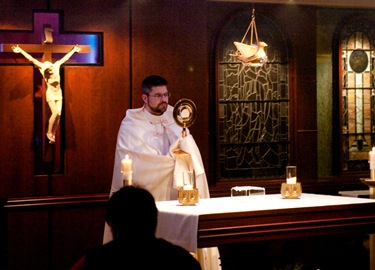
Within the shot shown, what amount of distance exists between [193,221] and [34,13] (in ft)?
11.8

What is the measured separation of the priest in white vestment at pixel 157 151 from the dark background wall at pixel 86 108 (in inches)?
52.0

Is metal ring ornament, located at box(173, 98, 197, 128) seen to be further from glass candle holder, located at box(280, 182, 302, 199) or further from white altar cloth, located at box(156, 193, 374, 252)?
glass candle holder, located at box(280, 182, 302, 199)

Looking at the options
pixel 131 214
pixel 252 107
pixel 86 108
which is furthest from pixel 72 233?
pixel 131 214

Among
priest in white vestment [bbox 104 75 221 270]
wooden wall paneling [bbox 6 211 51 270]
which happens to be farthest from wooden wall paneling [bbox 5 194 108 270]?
priest in white vestment [bbox 104 75 221 270]

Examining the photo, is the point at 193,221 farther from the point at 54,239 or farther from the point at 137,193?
the point at 54,239

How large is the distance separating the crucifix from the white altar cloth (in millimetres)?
2370

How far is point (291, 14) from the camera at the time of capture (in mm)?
8859

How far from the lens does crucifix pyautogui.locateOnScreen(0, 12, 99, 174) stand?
732 centimetres

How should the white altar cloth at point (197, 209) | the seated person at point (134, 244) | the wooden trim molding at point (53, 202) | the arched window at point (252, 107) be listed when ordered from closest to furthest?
the seated person at point (134, 244)
the white altar cloth at point (197, 209)
the wooden trim molding at point (53, 202)
the arched window at point (252, 107)

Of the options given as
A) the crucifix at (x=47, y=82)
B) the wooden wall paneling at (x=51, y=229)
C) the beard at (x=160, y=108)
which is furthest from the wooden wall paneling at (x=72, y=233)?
the beard at (x=160, y=108)

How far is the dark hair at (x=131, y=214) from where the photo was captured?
285cm

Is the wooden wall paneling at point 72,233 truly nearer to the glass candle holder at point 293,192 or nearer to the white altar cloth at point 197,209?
the white altar cloth at point 197,209

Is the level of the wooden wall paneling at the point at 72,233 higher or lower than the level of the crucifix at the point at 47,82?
lower

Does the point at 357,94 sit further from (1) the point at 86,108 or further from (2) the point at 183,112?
(2) the point at 183,112
